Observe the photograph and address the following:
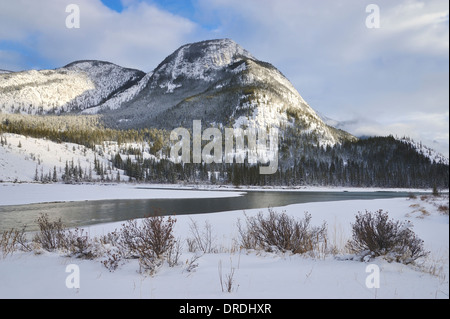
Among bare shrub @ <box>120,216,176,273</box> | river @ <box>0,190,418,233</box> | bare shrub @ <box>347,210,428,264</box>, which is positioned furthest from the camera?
river @ <box>0,190,418,233</box>

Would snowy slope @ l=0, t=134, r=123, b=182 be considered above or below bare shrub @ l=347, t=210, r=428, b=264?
above

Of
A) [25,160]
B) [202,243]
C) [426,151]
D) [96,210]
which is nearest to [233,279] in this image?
[202,243]

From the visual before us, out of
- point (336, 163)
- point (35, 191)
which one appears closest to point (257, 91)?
point (336, 163)

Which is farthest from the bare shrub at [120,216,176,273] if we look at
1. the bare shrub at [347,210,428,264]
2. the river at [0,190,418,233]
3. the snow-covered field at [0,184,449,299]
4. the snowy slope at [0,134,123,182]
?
the snowy slope at [0,134,123,182]

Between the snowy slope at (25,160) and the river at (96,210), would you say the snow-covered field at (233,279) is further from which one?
the snowy slope at (25,160)

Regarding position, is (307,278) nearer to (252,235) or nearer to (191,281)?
(191,281)

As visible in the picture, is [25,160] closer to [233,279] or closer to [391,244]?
[233,279]

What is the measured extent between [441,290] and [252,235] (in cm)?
565

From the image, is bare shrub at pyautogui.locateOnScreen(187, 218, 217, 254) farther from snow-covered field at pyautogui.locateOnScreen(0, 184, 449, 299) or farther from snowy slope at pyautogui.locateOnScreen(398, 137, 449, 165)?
snowy slope at pyautogui.locateOnScreen(398, 137, 449, 165)

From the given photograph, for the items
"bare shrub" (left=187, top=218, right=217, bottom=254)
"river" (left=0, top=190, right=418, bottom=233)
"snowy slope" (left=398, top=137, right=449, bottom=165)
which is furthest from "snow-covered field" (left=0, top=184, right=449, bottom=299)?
"snowy slope" (left=398, top=137, right=449, bottom=165)

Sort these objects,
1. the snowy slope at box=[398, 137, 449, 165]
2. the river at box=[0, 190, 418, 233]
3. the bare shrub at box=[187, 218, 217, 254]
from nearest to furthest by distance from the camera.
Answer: the bare shrub at box=[187, 218, 217, 254] → the river at box=[0, 190, 418, 233] → the snowy slope at box=[398, 137, 449, 165]

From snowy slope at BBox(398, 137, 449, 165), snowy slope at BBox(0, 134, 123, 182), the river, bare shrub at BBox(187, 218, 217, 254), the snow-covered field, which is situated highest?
snowy slope at BBox(398, 137, 449, 165)

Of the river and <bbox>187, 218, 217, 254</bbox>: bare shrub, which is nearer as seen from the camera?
<bbox>187, 218, 217, 254</bbox>: bare shrub
